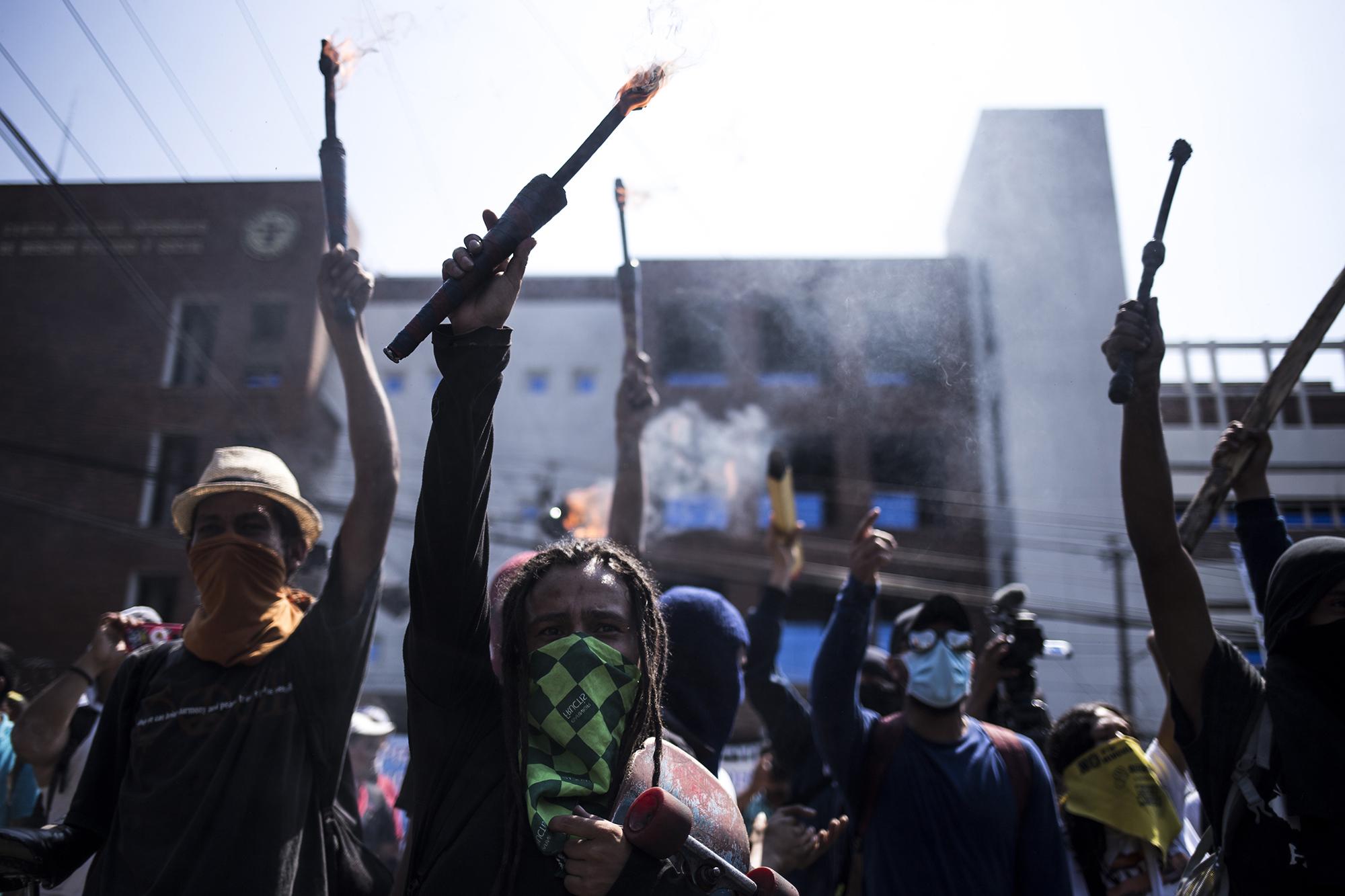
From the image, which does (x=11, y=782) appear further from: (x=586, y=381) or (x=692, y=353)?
(x=586, y=381)

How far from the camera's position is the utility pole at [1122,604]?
14.3 m

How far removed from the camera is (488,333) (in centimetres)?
169

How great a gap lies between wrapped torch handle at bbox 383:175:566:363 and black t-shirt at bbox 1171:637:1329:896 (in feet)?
6.38

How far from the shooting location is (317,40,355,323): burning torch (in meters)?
2.74

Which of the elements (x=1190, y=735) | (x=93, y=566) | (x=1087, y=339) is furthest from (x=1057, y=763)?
(x=93, y=566)

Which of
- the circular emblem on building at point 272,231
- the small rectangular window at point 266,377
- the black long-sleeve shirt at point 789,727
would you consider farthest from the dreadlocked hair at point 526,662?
the small rectangular window at point 266,377

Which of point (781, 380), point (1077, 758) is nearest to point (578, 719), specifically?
point (1077, 758)

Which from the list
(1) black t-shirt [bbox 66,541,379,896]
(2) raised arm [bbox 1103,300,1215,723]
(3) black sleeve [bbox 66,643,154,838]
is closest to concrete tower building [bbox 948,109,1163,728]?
(2) raised arm [bbox 1103,300,1215,723]

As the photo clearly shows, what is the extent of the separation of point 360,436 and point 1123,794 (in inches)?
108

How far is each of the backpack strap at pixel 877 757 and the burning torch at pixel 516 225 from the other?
2.00 meters

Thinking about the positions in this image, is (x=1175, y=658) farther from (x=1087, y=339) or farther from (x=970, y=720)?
(x=1087, y=339)

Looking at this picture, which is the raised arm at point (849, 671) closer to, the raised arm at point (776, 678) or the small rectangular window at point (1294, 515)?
the raised arm at point (776, 678)

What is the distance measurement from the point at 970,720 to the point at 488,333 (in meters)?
2.26

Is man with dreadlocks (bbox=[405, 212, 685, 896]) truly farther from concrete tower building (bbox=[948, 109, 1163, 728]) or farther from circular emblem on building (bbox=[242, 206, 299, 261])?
circular emblem on building (bbox=[242, 206, 299, 261])
